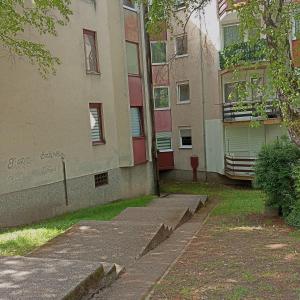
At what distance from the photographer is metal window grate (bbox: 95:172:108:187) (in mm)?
16609

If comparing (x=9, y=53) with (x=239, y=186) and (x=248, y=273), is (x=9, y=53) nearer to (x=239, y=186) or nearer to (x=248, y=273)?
(x=248, y=273)

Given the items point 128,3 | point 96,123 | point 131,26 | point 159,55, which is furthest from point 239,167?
point 128,3

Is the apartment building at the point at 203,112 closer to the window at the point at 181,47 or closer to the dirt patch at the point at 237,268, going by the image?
the window at the point at 181,47

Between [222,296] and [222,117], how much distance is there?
19848mm

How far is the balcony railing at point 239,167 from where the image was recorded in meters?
22.9

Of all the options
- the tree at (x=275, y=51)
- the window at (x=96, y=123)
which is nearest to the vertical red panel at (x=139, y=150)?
the window at (x=96, y=123)

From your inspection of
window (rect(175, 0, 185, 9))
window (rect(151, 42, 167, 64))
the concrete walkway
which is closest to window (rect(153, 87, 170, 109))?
window (rect(151, 42, 167, 64))

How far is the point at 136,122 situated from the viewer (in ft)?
63.0

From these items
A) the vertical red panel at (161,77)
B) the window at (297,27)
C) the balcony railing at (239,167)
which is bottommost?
the balcony railing at (239,167)

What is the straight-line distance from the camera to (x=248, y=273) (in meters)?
5.89

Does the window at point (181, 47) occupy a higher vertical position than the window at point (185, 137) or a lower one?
higher

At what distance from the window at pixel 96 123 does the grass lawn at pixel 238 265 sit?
6746mm

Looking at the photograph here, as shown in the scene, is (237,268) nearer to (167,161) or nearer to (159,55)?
(167,161)

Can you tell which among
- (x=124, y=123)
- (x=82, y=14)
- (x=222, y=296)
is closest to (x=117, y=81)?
(x=124, y=123)
